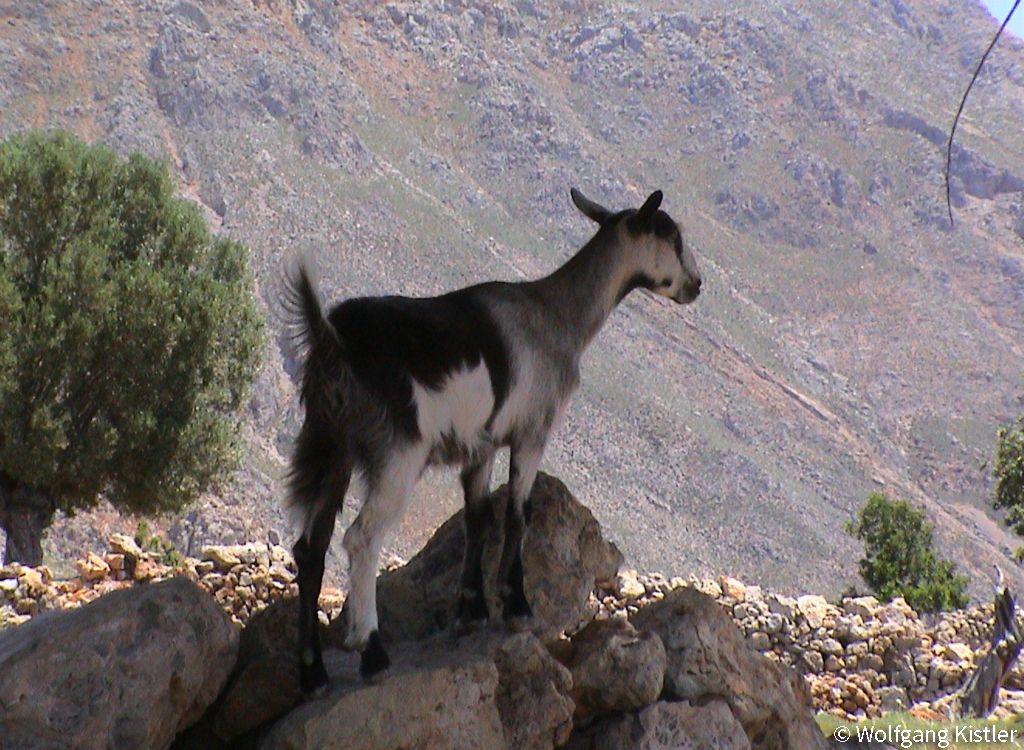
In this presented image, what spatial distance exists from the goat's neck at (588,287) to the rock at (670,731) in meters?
2.46

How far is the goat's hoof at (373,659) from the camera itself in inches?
295

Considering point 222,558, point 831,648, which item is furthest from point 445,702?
point 831,648

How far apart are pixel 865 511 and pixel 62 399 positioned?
27295mm

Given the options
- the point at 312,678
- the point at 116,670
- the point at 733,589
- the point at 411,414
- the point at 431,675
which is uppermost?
the point at 411,414

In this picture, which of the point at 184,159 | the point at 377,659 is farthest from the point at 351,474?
the point at 184,159

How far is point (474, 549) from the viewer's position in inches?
345

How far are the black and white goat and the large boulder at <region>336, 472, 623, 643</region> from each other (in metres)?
0.44

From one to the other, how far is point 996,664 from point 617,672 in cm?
1163

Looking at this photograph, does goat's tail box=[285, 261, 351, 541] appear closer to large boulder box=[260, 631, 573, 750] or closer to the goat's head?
large boulder box=[260, 631, 573, 750]

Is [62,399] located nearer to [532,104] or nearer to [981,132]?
[532,104]

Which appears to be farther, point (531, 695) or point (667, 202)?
point (667, 202)

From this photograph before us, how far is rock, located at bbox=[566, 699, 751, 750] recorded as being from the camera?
8.30 metres

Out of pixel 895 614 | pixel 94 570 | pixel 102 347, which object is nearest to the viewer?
pixel 94 570

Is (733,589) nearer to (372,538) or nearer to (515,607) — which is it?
(515,607)
